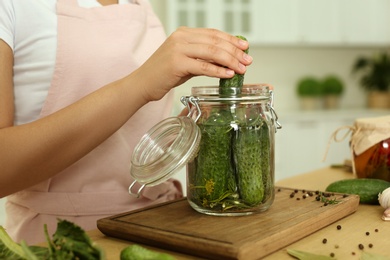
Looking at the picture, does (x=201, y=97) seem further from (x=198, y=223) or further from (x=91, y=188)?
(x=91, y=188)

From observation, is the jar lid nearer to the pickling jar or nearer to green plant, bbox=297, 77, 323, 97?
the pickling jar

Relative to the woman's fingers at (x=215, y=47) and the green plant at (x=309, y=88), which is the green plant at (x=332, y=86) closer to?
the green plant at (x=309, y=88)

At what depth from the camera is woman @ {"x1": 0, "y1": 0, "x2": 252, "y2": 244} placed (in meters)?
0.96

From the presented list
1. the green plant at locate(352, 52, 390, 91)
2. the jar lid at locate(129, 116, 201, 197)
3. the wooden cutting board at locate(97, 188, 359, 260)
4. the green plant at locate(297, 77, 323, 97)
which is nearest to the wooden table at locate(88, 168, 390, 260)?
the wooden cutting board at locate(97, 188, 359, 260)

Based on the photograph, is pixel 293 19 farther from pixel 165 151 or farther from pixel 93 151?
pixel 165 151

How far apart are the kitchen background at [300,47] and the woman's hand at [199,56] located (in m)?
2.39

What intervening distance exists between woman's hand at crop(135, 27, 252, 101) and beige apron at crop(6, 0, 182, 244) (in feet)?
0.97

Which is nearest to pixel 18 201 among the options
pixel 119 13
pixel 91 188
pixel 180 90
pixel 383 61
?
pixel 91 188

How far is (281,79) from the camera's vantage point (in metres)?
4.45

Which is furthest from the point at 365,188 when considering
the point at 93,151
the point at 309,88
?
the point at 309,88

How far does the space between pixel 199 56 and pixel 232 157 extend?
0.58 feet

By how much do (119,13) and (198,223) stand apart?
24.4 inches

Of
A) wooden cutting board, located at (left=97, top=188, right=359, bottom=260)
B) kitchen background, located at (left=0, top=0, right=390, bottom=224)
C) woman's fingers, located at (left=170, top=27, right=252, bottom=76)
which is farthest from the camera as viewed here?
kitchen background, located at (left=0, top=0, right=390, bottom=224)

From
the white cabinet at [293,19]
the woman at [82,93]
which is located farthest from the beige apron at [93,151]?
the white cabinet at [293,19]
